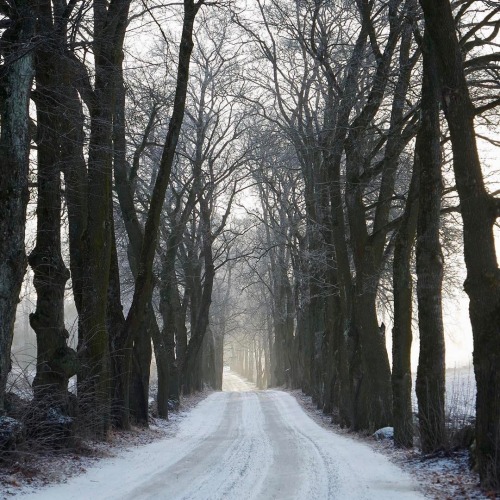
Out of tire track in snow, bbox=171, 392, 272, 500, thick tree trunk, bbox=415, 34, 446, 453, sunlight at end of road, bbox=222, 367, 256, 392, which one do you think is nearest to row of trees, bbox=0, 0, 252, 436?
tire track in snow, bbox=171, 392, 272, 500

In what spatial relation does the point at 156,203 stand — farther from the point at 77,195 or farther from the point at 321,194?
the point at 321,194

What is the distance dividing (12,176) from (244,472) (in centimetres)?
491

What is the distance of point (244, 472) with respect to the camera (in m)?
9.10

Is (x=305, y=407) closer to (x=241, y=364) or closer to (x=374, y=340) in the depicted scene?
(x=374, y=340)

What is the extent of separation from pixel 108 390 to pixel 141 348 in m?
4.05

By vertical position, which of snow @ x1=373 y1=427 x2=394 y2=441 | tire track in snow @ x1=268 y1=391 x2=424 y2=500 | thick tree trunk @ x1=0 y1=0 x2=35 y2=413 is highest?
thick tree trunk @ x1=0 y1=0 x2=35 y2=413

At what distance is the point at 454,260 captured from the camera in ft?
75.6

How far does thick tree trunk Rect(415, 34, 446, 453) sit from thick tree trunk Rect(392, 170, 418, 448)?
6.24 ft

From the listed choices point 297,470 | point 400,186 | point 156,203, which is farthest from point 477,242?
point 400,186

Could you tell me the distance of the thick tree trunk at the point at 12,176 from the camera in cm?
811

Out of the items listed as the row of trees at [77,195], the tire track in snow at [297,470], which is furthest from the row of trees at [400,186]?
the row of trees at [77,195]

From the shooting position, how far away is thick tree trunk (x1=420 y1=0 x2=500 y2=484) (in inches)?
298

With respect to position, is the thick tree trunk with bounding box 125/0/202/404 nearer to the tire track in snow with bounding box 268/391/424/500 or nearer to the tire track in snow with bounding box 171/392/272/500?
the tire track in snow with bounding box 171/392/272/500

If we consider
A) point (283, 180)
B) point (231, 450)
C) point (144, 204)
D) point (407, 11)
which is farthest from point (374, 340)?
point (283, 180)
